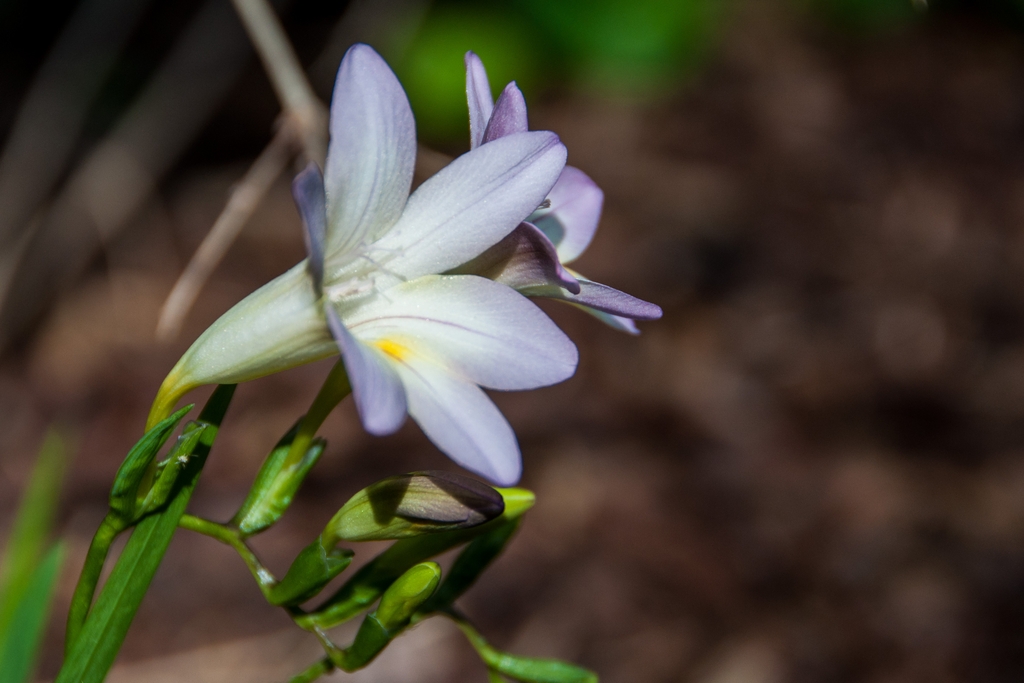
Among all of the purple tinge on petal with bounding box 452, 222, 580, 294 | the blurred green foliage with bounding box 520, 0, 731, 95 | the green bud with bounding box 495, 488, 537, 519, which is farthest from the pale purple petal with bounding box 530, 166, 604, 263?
the blurred green foliage with bounding box 520, 0, 731, 95

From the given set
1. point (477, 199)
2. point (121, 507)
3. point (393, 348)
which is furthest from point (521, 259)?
point (121, 507)

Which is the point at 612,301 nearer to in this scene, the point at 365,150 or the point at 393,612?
the point at 365,150

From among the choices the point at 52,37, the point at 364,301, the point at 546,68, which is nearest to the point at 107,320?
the point at 52,37

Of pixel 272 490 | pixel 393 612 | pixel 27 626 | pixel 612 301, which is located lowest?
pixel 27 626

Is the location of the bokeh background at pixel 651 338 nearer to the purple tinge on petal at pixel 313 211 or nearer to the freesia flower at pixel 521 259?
the freesia flower at pixel 521 259

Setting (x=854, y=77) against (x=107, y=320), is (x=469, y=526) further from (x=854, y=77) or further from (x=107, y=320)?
(x=854, y=77)

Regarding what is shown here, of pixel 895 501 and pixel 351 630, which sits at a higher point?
pixel 895 501
